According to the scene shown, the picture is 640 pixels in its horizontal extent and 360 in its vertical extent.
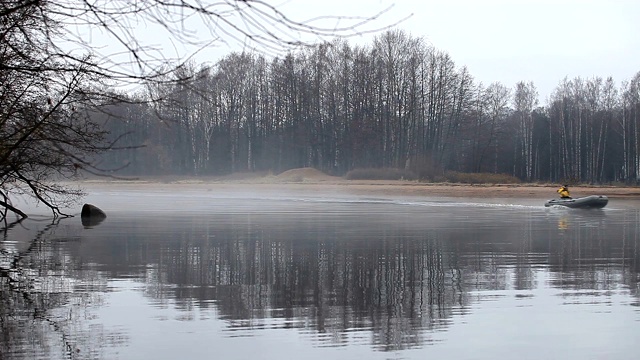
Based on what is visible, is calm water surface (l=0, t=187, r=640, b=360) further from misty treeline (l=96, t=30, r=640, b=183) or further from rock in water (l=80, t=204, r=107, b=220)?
misty treeline (l=96, t=30, r=640, b=183)

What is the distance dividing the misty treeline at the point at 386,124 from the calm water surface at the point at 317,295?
54.1 m

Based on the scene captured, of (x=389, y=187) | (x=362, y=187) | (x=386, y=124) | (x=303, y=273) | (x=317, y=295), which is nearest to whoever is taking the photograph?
(x=317, y=295)

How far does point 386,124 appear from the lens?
285ft

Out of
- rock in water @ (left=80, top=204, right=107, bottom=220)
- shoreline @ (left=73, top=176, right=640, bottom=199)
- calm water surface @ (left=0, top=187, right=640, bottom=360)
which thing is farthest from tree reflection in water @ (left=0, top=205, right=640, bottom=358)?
shoreline @ (left=73, top=176, right=640, bottom=199)

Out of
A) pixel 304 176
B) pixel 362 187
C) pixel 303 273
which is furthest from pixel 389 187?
pixel 303 273

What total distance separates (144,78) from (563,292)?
353 inches

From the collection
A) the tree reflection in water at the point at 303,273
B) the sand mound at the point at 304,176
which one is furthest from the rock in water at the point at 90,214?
the sand mound at the point at 304,176

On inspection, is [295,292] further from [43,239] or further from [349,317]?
[43,239]

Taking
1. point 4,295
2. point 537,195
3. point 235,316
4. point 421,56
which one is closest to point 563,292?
point 235,316

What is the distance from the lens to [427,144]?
89.4 metres

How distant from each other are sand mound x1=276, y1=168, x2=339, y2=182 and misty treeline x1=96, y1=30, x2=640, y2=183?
6.29 meters

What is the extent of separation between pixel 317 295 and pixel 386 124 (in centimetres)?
7417

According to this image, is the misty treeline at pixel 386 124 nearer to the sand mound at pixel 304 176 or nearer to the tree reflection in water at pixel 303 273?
the sand mound at pixel 304 176

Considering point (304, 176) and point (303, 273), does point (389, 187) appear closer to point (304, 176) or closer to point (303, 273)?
point (304, 176)
